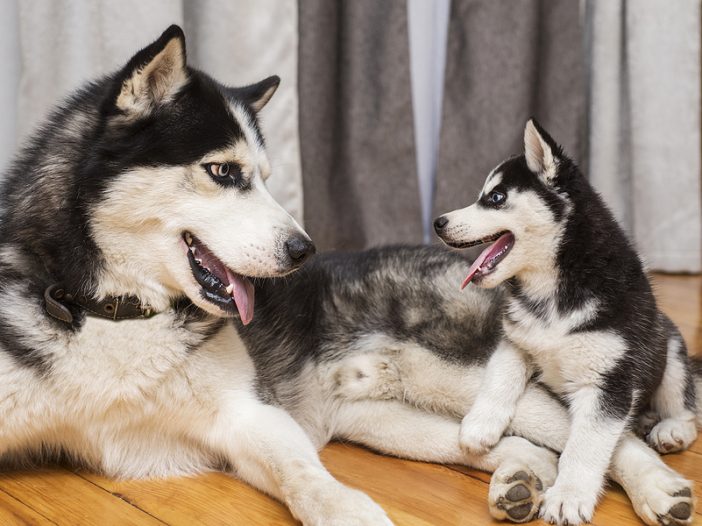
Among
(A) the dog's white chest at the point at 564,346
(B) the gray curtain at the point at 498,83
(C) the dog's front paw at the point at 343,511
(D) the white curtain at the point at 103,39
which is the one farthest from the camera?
(B) the gray curtain at the point at 498,83

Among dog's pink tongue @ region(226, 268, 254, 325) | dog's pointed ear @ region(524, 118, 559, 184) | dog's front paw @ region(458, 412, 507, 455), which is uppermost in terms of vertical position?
dog's pointed ear @ region(524, 118, 559, 184)

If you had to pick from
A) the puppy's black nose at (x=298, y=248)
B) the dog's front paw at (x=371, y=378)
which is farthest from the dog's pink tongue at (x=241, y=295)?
the dog's front paw at (x=371, y=378)

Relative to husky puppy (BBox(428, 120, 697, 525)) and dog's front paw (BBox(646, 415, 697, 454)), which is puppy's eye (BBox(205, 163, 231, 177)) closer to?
husky puppy (BBox(428, 120, 697, 525))

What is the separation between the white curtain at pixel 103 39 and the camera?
300 cm

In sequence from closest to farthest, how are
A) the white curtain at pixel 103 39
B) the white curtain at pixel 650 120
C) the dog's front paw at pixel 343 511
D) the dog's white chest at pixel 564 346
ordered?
1. the dog's front paw at pixel 343 511
2. the dog's white chest at pixel 564 346
3. the white curtain at pixel 103 39
4. the white curtain at pixel 650 120

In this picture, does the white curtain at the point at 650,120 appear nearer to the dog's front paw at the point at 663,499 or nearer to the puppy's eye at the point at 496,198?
the puppy's eye at the point at 496,198

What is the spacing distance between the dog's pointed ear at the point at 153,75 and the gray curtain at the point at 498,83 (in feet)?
7.17

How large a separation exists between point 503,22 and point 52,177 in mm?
2468

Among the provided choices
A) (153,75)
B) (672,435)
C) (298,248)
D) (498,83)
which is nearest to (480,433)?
(672,435)

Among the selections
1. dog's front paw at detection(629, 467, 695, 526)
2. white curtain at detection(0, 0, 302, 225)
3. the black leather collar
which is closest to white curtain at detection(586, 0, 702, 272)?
white curtain at detection(0, 0, 302, 225)

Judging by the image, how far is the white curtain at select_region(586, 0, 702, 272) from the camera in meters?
3.82

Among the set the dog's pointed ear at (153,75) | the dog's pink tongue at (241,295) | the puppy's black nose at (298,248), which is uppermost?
the dog's pointed ear at (153,75)

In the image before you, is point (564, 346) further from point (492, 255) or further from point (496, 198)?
point (496, 198)

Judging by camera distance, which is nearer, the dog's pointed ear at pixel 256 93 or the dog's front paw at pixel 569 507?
the dog's front paw at pixel 569 507
